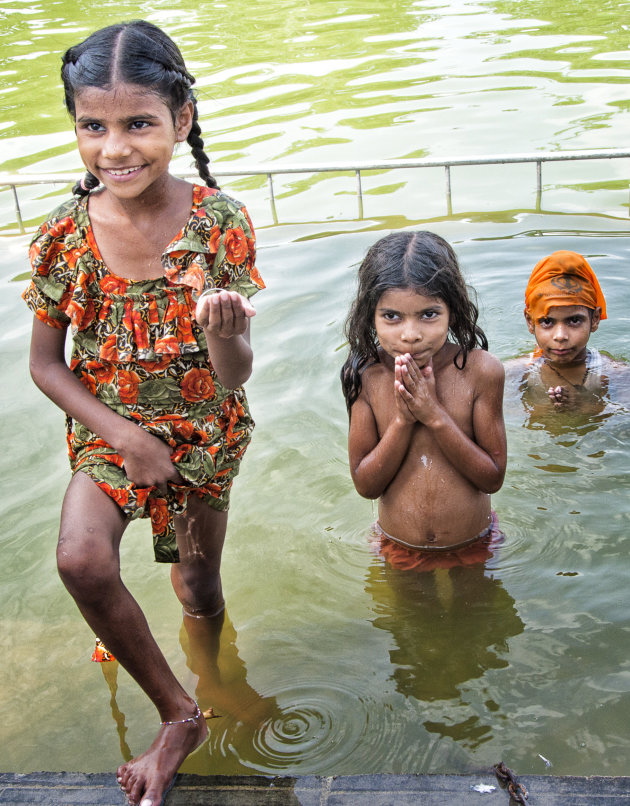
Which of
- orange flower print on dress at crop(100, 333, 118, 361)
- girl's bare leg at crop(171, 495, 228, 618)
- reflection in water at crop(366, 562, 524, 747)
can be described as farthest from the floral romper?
reflection in water at crop(366, 562, 524, 747)

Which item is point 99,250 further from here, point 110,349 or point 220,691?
point 220,691

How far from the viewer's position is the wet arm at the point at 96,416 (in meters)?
2.65

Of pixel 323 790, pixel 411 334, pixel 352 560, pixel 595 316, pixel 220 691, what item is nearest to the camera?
pixel 323 790

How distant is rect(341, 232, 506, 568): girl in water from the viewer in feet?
10.5

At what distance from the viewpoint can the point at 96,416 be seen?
268 centimetres

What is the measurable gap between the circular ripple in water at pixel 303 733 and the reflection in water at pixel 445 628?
234mm

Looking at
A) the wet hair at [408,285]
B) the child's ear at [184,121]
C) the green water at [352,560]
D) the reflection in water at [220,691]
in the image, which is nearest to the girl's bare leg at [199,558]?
the reflection in water at [220,691]

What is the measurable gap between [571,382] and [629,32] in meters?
9.58

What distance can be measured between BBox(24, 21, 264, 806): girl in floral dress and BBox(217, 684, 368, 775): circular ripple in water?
36cm

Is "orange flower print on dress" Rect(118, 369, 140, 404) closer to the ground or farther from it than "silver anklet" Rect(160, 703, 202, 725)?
farther from it

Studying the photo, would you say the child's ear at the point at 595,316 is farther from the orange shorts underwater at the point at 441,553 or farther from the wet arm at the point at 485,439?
the wet arm at the point at 485,439

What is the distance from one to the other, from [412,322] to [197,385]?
0.85m

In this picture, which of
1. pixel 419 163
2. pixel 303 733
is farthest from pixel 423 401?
pixel 419 163

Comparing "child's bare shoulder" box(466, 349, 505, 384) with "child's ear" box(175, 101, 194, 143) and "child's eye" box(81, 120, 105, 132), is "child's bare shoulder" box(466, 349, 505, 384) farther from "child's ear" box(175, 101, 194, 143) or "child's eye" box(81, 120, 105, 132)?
"child's eye" box(81, 120, 105, 132)
